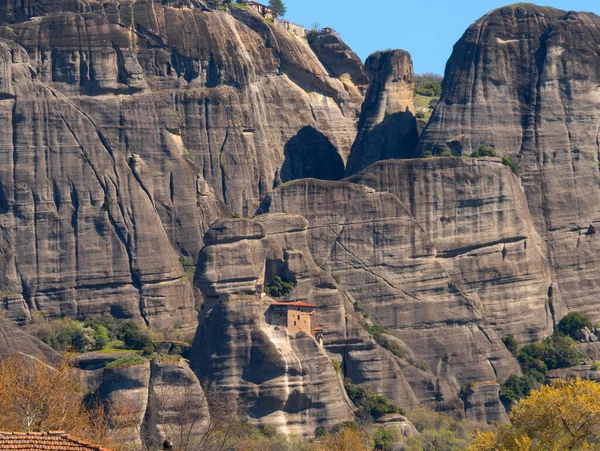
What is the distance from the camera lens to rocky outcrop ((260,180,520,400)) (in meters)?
114

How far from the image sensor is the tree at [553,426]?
70.1 metres

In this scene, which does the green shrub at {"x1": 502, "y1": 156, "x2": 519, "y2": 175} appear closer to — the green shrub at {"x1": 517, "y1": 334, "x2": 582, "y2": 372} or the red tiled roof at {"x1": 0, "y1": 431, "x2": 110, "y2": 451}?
the green shrub at {"x1": 517, "y1": 334, "x2": 582, "y2": 372}

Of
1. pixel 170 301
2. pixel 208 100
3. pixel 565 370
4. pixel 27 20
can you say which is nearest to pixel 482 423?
pixel 565 370

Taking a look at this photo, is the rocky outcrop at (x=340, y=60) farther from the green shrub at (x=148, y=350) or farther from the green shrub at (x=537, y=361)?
the green shrub at (x=148, y=350)

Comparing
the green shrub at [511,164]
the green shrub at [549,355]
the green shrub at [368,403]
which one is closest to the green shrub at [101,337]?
the green shrub at [368,403]

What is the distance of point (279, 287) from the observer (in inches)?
4304

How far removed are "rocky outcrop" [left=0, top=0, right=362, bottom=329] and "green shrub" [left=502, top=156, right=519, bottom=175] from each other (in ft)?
36.5

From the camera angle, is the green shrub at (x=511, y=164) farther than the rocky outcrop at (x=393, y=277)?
Yes

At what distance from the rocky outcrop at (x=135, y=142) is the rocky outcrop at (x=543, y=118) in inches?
410

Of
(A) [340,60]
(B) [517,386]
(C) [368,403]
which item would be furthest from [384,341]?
(A) [340,60]

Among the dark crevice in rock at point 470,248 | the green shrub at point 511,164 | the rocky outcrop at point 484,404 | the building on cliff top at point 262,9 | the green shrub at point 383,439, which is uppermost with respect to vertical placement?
the building on cliff top at point 262,9

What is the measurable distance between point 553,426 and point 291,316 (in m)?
35.5

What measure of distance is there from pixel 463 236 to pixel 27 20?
25.7 metres

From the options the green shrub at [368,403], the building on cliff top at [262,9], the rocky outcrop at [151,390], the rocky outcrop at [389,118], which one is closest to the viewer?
the rocky outcrop at [151,390]
